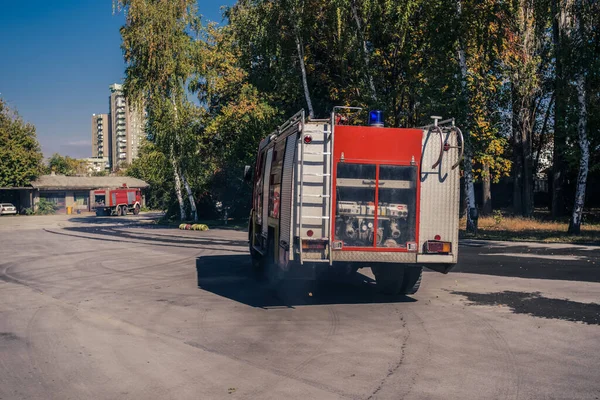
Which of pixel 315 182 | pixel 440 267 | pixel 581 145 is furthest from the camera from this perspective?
pixel 581 145

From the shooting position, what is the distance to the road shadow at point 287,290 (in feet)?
33.9

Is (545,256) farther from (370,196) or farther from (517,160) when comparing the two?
(517,160)

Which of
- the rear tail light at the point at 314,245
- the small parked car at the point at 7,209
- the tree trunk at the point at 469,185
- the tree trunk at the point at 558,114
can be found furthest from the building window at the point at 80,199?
the rear tail light at the point at 314,245

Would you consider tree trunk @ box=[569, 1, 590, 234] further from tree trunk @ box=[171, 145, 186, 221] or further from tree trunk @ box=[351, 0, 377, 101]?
tree trunk @ box=[171, 145, 186, 221]

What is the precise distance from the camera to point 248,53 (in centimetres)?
A: 3086

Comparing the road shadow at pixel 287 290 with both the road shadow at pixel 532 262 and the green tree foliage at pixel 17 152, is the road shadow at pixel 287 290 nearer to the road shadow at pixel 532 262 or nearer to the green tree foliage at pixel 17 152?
the road shadow at pixel 532 262

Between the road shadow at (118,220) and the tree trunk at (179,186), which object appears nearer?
the tree trunk at (179,186)

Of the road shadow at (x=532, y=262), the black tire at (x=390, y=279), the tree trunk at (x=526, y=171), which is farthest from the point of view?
the tree trunk at (x=526, y=171)

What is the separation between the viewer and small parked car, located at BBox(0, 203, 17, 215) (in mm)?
60300

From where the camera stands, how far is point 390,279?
10.6m

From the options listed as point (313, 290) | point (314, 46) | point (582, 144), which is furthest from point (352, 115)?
point (313, 290)

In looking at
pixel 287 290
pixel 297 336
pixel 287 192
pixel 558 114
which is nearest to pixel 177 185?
pixel 558 114

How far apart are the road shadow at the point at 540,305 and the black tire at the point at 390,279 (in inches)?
50.2

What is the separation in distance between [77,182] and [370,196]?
220 ft
